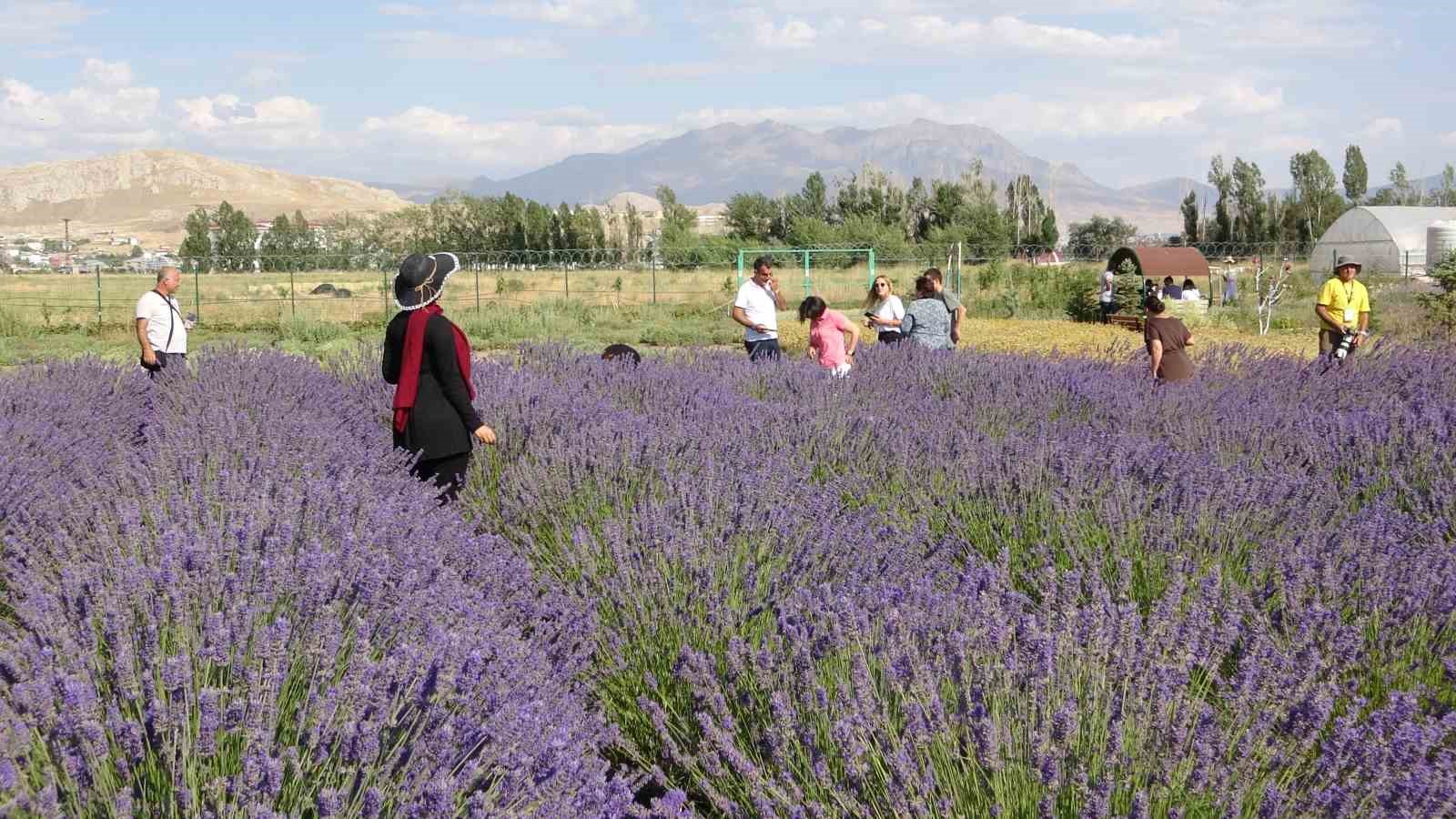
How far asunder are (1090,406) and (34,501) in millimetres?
5080

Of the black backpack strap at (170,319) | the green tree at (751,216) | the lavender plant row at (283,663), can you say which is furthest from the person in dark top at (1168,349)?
the green tree at (751,216)

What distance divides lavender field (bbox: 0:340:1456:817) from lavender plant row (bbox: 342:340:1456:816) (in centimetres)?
2

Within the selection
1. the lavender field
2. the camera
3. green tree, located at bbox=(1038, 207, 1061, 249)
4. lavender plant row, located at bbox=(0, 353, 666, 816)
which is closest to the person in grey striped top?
the camera

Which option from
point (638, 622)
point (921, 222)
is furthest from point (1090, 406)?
point (921, 222)

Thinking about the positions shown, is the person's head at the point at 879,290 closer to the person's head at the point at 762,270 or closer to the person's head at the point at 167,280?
the person's head at the point at 762,270

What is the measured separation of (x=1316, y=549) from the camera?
11.2 feet

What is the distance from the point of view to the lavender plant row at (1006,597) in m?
2.12

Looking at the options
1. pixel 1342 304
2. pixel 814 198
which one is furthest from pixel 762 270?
pixel 814 198

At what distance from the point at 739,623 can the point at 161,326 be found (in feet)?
21.3

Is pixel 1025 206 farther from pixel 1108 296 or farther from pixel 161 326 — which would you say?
pixel 161 326

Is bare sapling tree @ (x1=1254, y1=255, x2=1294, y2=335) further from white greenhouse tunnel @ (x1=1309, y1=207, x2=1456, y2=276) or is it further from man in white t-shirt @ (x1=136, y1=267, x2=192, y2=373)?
man in white t-shirt @ (x1=136, y1=267, x2=192, y2=373)

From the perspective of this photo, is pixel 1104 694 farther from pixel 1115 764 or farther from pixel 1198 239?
pixel 1198 239

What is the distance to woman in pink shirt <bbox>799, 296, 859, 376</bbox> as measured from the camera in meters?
8.35

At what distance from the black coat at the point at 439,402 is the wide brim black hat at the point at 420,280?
0.25 ft
